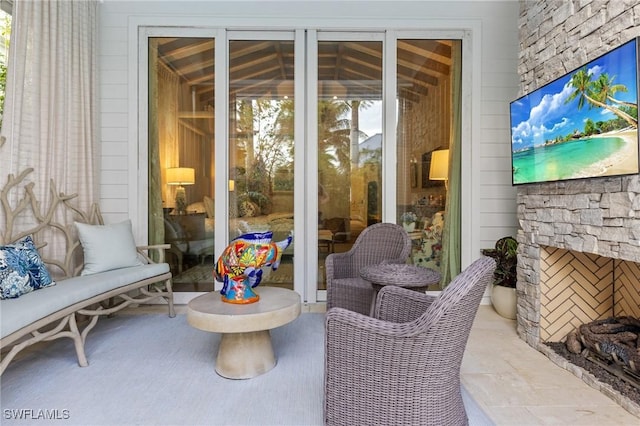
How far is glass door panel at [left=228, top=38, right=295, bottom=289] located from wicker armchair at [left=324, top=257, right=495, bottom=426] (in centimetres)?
245

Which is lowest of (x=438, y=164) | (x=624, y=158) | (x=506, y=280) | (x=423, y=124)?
(x=506, y=280)

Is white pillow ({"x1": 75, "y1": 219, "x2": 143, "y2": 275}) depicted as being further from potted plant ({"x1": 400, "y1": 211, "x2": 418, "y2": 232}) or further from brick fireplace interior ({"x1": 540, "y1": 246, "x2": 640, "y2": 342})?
brick fireplace interior ({"x1": 540, "y1": 246, "x2": 640, "y2": 342})

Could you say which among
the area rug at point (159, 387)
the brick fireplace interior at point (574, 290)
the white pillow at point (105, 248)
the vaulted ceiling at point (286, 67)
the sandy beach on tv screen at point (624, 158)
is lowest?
the area rug at point (159, 387)

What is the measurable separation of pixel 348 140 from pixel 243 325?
8.17 ft

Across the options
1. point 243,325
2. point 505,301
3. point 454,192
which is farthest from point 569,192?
point 243,325

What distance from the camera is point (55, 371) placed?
236 centimetres

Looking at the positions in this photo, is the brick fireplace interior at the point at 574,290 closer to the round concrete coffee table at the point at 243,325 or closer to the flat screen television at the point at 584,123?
the flat screen television at the point at 584,123

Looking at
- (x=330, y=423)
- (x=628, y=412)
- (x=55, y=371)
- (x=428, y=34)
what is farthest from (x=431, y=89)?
(x=55, y=371)

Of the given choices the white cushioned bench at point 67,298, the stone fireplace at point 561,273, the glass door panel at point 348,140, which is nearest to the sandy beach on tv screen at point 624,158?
the stone fireplace at point 561,273

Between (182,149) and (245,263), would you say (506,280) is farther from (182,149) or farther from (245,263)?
(182,149)

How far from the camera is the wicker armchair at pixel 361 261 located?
2914 mm

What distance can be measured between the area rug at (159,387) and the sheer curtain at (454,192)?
1893 mm

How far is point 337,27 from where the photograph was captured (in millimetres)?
3873

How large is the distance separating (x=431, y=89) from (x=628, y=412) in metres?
3.21
